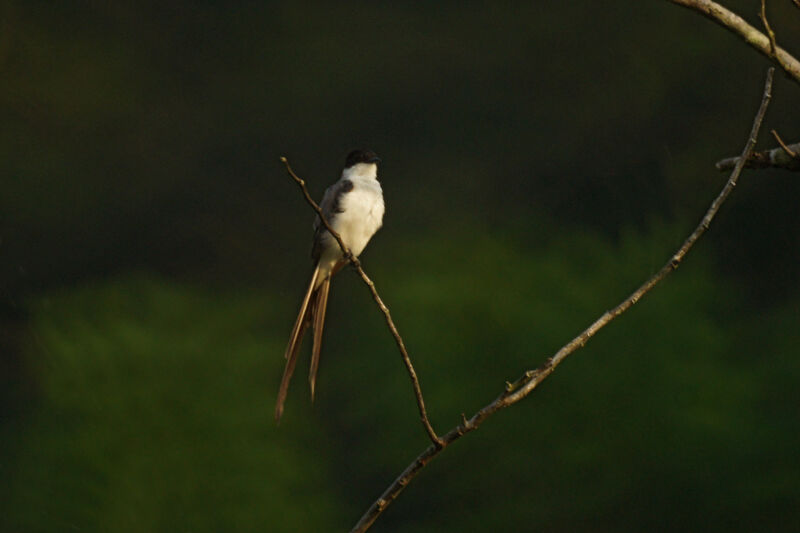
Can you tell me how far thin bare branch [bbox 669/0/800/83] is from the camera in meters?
1.47

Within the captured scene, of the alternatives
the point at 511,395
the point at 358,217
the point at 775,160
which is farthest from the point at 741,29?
the point at 358,217

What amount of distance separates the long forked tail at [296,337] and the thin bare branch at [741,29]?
749 mm

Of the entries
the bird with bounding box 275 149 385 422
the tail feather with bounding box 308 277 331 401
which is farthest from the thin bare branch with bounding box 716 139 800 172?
the bird with bounding box 275 149 385 422

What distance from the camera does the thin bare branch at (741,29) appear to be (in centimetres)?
147

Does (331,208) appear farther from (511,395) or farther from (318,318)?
(511,395)

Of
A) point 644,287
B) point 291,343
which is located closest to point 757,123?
point 644,287

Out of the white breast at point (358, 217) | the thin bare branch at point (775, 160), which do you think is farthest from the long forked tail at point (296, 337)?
the thin bare branch at point (775, 160)

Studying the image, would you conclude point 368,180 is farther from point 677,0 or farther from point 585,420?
point 585,420

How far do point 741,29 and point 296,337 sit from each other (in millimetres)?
814

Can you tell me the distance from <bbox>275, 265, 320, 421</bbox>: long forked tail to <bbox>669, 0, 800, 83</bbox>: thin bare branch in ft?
2.46

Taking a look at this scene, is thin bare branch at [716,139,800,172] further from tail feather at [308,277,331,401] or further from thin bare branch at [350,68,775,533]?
tail feather at [308,277,331,401]

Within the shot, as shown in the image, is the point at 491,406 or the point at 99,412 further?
the point at 99,412

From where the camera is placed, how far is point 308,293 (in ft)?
6.52

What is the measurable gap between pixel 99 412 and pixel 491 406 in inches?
157
